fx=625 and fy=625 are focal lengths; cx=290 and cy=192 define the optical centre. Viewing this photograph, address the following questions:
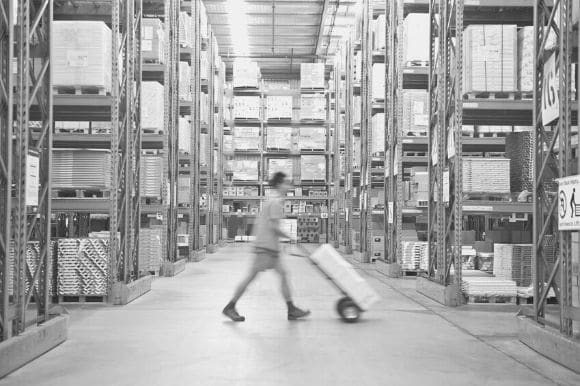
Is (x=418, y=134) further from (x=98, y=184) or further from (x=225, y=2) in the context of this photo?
(x=225, y=2)

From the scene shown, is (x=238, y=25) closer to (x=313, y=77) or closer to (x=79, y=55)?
(x=313, y=77)

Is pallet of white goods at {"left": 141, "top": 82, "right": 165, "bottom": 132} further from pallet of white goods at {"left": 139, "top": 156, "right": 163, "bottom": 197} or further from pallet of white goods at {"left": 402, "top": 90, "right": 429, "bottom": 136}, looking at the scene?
pallet of white goods at {"left": 402, "top": 90, "right": 429, "bottom": 136}

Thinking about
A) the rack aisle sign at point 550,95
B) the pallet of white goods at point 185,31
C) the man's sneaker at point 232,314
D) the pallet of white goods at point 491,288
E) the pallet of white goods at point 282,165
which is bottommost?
the man's sneaker at point 232,314

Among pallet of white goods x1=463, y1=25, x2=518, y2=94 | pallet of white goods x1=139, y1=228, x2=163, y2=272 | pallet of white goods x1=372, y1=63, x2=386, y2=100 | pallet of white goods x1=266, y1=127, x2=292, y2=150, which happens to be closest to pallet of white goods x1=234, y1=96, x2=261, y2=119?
pallet of white goods x1=266, y1=127, x2=292, y2=150

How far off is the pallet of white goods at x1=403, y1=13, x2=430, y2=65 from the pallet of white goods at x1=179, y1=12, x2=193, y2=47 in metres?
4.86

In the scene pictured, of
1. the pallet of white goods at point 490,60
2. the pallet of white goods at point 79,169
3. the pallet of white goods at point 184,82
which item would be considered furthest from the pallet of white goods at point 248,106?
the pallet of white goods at point 490,60

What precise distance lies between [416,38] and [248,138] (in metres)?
11.1

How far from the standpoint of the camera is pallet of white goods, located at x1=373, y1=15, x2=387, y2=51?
512 inches

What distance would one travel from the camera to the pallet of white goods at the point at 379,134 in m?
13.0

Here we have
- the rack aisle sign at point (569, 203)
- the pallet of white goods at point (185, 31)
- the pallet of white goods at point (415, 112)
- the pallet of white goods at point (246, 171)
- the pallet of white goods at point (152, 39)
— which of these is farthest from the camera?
the pallet of white goods at point (246, 171)

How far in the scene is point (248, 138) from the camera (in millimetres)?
21406

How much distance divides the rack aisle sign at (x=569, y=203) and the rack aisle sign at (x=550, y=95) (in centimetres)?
67

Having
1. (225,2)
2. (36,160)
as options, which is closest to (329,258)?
(36,160)

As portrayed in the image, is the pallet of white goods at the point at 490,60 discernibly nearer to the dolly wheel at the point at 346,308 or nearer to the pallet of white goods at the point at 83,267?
the dolly wheel at the point at 346,308
